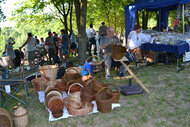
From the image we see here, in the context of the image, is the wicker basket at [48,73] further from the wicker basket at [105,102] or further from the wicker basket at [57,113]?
the wicker basket at [105,102]

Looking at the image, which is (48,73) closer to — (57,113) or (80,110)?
(57,113)

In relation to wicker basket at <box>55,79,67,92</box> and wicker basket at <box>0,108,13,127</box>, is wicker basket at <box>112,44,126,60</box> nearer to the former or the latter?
wicker basket at <box>55,79,67,92</box>

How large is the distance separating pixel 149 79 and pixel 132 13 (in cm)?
388

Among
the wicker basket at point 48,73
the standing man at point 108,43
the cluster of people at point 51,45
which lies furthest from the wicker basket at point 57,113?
the cluster of people at point 51,45

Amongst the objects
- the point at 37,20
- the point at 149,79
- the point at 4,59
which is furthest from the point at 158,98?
the point at 37,20

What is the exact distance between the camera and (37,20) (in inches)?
676

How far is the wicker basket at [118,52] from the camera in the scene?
4762 mm

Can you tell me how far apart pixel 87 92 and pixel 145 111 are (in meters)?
1.24

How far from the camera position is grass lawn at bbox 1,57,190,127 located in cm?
297

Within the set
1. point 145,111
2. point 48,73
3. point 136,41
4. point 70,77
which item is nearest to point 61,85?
point 70,77

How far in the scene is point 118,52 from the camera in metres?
4.82

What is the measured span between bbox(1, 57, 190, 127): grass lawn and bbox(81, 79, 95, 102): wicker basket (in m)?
0.36

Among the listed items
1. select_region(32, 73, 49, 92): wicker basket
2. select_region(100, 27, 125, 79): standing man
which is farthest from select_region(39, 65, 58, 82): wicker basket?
select_region(100, 27, 125, 79): standing man

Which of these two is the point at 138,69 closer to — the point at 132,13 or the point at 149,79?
the point at 149,79
